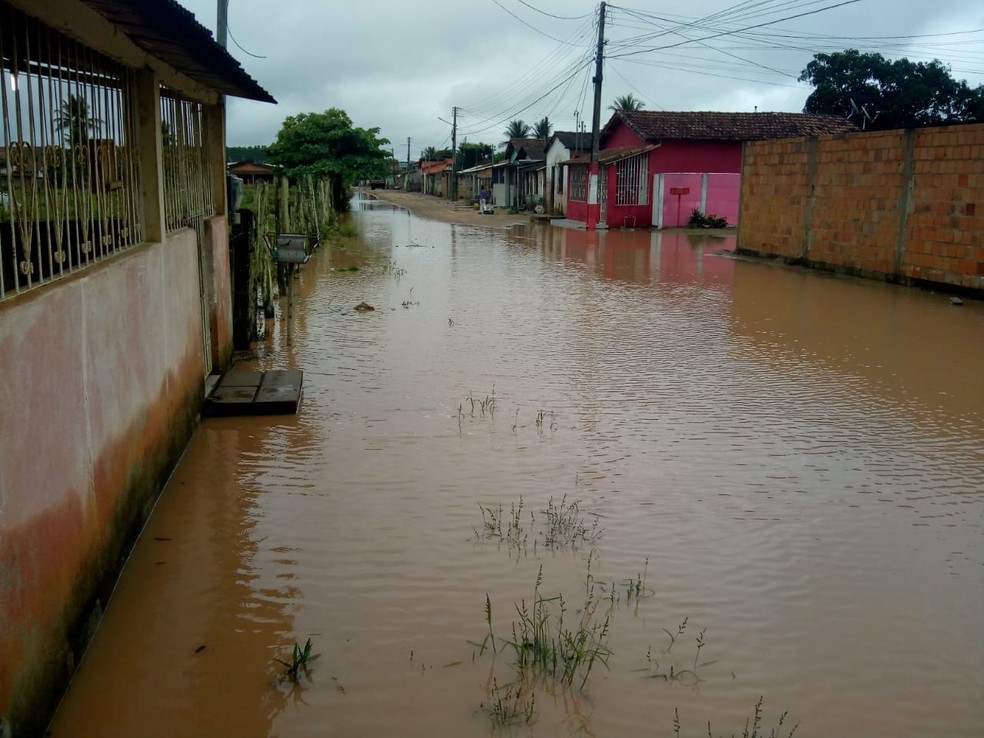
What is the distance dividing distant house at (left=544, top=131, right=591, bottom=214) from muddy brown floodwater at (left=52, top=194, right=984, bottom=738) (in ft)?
116

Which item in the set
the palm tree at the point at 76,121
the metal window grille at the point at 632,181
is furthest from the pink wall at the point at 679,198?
the palm tree at the point at 76,121

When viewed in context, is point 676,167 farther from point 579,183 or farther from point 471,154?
point 471,154

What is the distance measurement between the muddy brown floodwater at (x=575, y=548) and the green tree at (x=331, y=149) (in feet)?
105

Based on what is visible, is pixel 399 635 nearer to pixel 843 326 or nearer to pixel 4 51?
pixel 4 51

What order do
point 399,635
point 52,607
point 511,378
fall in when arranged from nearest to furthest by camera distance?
point 52,607 → point 399,635 → point 511,378

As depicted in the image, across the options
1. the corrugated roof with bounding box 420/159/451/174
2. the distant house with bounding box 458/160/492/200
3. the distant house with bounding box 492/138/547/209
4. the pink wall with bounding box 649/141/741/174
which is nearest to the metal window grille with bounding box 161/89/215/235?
the pink wall with bounding box 649/141/741/174

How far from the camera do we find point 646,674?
3.75 meters

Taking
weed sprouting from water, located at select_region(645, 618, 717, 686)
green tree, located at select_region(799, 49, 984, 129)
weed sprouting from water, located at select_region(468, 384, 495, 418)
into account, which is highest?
green tree, located at select_region(799, 49, 984, 129)

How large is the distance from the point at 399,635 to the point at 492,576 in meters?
0.73

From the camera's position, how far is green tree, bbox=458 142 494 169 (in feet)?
269

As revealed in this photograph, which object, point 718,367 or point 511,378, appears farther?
point 718,367

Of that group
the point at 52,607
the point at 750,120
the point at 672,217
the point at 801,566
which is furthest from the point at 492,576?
the point at 750,120

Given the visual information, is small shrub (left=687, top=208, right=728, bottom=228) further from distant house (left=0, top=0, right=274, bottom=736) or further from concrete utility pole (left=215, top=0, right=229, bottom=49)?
distant house (left=0, top=0, right=274, bottom=736)

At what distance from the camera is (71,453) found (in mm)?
3732
